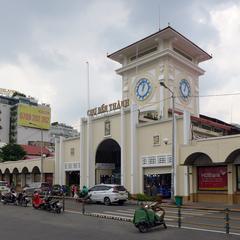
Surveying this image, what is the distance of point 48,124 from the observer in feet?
520

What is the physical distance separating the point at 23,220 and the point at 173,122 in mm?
17955

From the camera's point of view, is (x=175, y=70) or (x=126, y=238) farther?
(x=175, y=70)

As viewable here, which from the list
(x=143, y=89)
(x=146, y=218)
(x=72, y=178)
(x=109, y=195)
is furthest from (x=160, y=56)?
(x=146, y=218)

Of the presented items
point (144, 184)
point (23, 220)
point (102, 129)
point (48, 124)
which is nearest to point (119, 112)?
point (102, 129)

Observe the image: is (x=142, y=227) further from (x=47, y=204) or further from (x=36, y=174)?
(x=36, y=174)

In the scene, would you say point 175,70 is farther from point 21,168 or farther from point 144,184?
point 21,168

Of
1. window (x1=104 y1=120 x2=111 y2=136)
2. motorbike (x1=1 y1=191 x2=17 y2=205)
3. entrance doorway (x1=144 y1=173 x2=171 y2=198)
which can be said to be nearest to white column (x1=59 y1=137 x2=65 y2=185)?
window (x1=104 y1=120 x2=111 y2=136)

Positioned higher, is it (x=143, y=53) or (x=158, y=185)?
(x=143, y=53)

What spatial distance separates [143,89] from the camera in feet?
176

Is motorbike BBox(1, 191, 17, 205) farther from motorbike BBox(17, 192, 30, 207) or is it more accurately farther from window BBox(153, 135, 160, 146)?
window BBox(153, 135, 160, 146)

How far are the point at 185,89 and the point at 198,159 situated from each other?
19576 millimetres

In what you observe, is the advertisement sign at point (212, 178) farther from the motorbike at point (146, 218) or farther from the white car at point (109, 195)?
the motorbike at point (146, 218)

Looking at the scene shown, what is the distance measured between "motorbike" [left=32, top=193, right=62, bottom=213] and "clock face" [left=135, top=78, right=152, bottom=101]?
27321 millimetres

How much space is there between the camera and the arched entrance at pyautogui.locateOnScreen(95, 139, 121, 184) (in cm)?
4819
